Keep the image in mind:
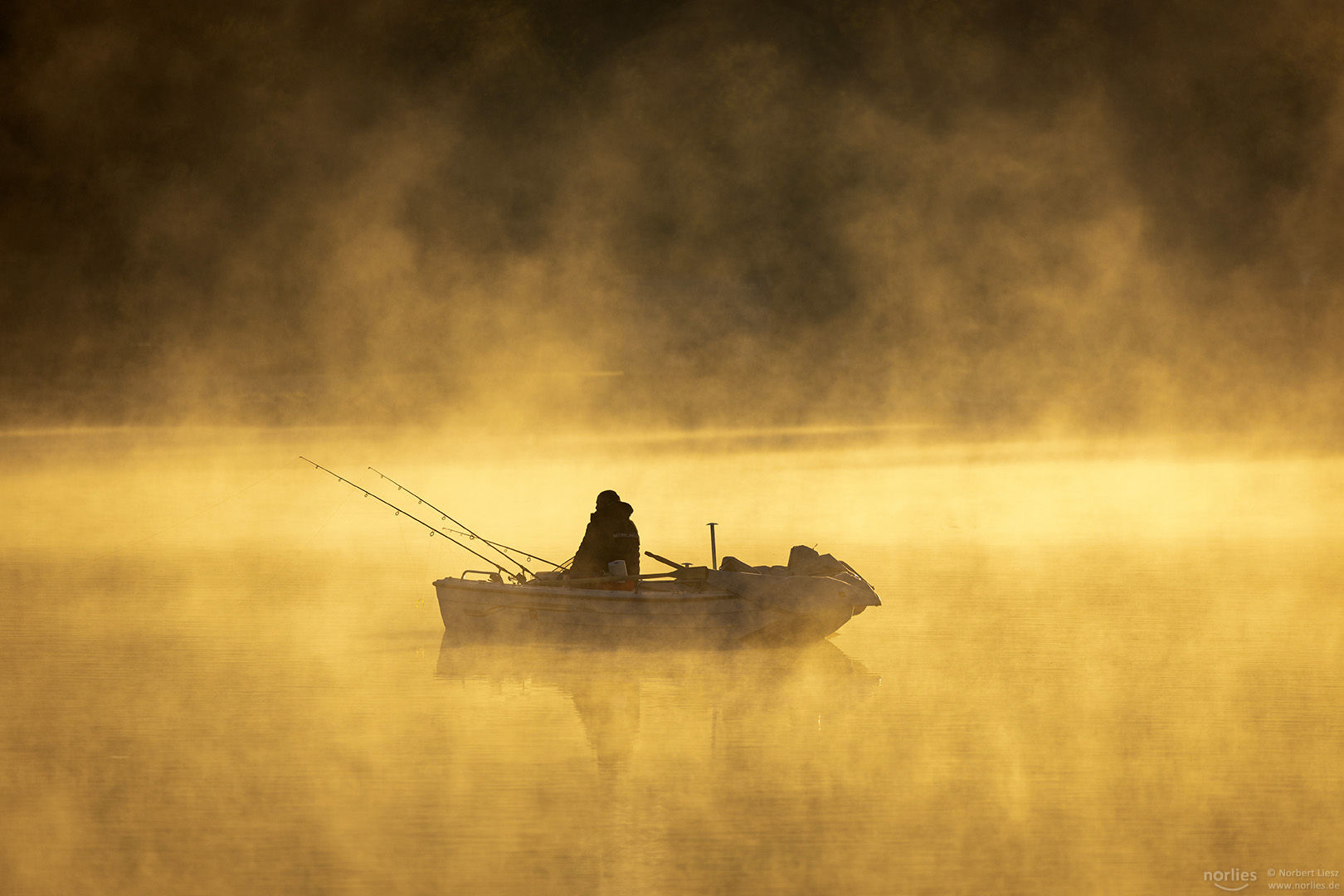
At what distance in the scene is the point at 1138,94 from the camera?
2243 inches

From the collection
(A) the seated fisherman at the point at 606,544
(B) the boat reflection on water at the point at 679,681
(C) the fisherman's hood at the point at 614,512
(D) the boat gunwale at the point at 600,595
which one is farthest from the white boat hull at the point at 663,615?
(C) the fisherman's hood at the point at 614,512

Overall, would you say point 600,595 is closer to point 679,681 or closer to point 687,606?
point 687,606

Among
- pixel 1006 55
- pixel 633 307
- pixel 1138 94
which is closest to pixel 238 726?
pixel 633 307

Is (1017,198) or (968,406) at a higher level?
(1017,198)

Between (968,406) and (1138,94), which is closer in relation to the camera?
(968,406)

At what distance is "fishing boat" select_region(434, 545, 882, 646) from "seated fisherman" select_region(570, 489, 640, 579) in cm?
15

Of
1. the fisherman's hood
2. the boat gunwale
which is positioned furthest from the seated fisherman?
the boat gunwale

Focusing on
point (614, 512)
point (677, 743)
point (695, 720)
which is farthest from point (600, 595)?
point (677, 743)

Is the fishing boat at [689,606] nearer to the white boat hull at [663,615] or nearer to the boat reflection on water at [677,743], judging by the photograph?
the white boat hull at [663,615]

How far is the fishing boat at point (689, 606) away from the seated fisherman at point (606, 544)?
0.15m

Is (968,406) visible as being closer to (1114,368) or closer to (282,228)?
(1114,368)

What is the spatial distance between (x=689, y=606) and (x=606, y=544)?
92 cm

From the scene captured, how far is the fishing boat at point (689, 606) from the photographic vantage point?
12.8 metres

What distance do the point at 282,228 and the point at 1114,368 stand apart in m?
29.3
